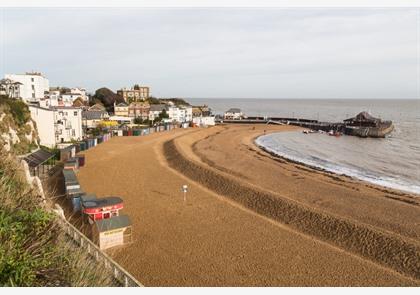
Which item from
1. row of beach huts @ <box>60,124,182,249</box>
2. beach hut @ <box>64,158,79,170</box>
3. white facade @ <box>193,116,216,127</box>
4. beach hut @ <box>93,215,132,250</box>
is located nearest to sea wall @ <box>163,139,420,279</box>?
row of beach huts @ <box>60,124,182,249</box>

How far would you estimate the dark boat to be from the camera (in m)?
64.6

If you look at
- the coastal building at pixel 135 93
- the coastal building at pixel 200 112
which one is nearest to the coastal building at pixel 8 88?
the coastal building at pixel 200 112

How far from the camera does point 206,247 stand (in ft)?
48.7

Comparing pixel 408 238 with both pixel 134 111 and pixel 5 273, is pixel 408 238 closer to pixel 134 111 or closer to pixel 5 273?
pixel 5 273

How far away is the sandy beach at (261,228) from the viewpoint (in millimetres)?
12906

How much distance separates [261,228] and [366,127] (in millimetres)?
60547

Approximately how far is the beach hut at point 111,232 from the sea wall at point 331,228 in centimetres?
815

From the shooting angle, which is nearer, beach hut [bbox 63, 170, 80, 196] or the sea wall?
the sea wall

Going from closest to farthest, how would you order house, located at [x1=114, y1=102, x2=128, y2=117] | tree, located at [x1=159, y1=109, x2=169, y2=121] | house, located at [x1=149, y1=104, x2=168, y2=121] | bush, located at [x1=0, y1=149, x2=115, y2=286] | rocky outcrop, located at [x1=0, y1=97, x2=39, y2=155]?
bush, located at [x1=0, y1=149, x2=115, y2=286], rocky outcrop, located at [x1=0, y1=97, x2=39, y2=155], tree, located at [x1=159, y1=109, x2=169, y2=121], house, located at [x1=114, y1=102, x2=128, y2=117], house, located at [x1=149, y1=104, x2=168, y2=121]

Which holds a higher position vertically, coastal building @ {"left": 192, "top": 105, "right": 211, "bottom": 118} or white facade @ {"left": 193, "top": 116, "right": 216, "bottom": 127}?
coastal building @ {"left": 192, "top": 105, "right": 211, "bottom": 118}

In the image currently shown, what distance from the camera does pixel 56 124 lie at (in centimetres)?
4000

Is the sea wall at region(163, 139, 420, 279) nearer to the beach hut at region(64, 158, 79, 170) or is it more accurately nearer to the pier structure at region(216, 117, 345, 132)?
the beach hut at region(64, 158, 79, 170)

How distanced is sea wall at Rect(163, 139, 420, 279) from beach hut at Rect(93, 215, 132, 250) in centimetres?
815

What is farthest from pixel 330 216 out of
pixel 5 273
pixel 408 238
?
pixel 5 273
